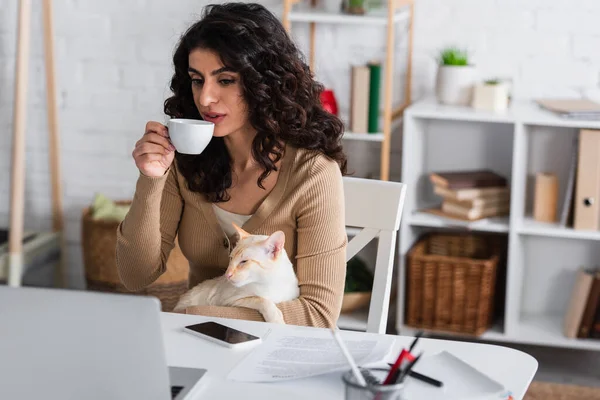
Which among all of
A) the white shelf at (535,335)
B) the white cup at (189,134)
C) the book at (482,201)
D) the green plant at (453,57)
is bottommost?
the white shelf at (535,335)

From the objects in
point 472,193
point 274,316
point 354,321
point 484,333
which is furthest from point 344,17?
point 274,316

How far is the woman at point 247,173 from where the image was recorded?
173 centimetres

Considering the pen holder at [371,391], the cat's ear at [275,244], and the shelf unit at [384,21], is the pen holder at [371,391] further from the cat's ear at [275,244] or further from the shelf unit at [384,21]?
the shelf unit at [384,21]

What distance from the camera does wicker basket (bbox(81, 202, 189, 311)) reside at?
10.2 feet

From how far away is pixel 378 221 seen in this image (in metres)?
1.85

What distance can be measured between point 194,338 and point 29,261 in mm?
1994

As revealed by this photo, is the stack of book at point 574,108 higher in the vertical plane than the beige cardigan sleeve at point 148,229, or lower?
higher

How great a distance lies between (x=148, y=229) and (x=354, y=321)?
1.37 metres

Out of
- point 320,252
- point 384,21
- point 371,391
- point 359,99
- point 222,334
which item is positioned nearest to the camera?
point 371,391

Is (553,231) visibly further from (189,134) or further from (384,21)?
(189,134)

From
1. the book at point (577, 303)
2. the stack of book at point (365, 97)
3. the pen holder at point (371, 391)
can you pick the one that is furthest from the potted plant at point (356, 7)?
the pen holder at point (371, 391)

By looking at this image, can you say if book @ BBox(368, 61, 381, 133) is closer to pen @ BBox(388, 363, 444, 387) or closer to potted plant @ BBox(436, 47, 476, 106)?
potted plant @ BBox(436, 47, 476, 106)

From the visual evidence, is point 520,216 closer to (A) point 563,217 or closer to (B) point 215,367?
(A) point 563,217

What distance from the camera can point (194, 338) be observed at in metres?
1.39
